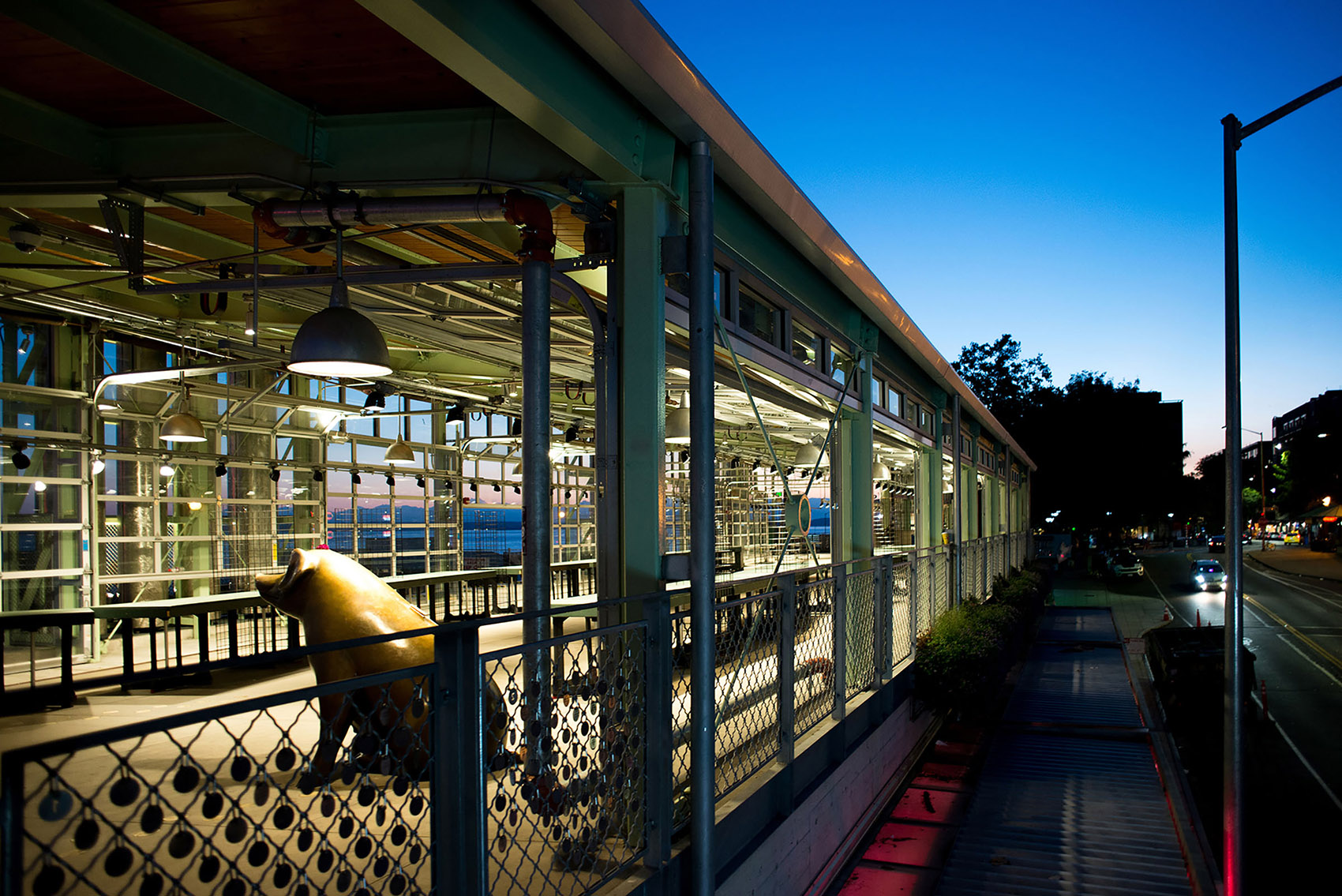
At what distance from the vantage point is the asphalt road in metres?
9.32

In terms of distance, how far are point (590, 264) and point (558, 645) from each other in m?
2.28

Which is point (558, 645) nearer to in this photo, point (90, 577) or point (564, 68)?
point (564, 68)

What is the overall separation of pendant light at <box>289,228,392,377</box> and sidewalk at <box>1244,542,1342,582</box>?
49.2 m

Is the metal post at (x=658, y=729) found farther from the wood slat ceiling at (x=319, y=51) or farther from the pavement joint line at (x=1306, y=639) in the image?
the pavement joint line at (x=1306, y=639)

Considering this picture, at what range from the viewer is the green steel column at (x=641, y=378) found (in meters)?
4.48

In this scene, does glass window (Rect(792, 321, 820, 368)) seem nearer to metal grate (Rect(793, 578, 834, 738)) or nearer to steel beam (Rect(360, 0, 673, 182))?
metal grate (Rect(793, 578, 834, 738))

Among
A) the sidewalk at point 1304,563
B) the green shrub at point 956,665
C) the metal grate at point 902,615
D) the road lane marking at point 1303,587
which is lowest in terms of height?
the sidewalk at point 1304,563

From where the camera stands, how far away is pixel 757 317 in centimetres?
677

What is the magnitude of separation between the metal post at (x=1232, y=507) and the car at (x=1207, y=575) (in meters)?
35.1

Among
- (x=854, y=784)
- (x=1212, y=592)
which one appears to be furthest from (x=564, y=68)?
(x=1212, y=592)

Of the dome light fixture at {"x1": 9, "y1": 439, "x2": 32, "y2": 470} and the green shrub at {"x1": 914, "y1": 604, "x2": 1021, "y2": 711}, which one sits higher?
the dome light fixture at {"x1": 9, "y1": 439, "x2": 32, "y2": 470}

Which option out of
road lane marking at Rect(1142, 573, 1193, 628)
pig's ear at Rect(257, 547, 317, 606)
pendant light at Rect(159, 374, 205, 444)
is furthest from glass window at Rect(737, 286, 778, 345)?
road lane marking at Rect(1142, 573, 1193, 628)

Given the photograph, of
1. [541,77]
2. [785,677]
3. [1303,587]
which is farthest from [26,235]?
[1303,587]

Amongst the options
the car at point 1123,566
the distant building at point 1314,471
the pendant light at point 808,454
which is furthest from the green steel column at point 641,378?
the distant building at point 1314,471
